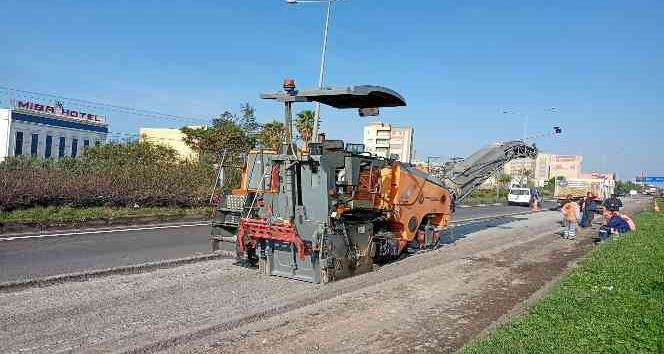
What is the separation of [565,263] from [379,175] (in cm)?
533

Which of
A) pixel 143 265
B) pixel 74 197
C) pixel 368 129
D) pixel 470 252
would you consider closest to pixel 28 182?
pixel 74 197

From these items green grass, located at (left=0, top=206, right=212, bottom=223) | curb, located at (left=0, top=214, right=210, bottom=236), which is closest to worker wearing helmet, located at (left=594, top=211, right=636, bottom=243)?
curb, located at (left=0, top=214, right=210, bottom=236)

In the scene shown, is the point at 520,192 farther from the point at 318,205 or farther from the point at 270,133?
the point at 318,205

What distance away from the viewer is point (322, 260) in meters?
8.66

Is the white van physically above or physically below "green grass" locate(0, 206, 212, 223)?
above

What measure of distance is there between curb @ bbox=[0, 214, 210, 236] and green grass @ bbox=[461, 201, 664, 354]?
1331 centimetres

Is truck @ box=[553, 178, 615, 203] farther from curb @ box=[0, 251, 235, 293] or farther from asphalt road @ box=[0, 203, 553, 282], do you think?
curb @ box=[0, 251, 235, 293]

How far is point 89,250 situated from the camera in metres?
11.6

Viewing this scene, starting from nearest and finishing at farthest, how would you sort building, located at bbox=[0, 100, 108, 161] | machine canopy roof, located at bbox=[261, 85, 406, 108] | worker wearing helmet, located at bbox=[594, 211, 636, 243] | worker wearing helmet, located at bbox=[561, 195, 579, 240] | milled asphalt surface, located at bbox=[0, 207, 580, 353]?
milled asphalt surface, located at bbox=[0, 207, 580, 353]
machine canopy roof, located at bbox=[261, 85, 406, 108]
worker wearing helmet, located at bbox=[594, 211, 636, 243]
worker wearing helmet, located at bbox=[561, 195, 579, 240]
building, located at bbox=[0, 100, 108, 161]

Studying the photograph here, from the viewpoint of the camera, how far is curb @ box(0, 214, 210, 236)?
14.5 metres

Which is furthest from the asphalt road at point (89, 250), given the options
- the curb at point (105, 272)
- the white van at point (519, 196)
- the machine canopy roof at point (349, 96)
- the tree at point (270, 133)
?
the white van at point (519, 196)

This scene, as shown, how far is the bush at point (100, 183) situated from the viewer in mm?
16562

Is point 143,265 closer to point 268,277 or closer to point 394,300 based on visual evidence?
point 268,277

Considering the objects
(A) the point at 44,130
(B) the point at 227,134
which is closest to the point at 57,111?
(A) the point at 44,130
